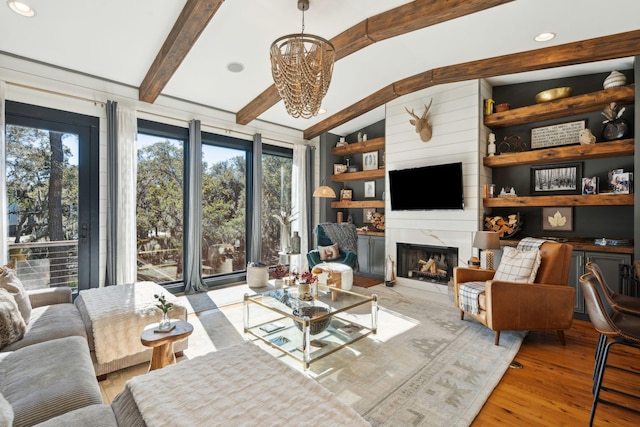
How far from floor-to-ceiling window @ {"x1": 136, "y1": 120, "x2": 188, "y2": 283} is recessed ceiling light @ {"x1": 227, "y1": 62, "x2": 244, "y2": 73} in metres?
1.36

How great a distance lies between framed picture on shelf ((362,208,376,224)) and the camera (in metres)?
6.05

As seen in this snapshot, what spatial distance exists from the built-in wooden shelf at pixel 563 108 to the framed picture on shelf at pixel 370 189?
2.33 metres

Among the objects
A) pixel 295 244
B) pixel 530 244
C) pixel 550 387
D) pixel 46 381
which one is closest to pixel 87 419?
pixel 46 381

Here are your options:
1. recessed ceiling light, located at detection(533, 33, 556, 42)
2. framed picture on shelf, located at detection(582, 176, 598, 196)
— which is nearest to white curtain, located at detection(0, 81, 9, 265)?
recessed ceiling light, located at detection(533, 33, 556, 42)

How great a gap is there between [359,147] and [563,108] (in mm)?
3168

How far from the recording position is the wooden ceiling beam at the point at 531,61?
3105 mm

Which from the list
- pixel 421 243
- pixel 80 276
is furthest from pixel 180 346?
pixel 421 243

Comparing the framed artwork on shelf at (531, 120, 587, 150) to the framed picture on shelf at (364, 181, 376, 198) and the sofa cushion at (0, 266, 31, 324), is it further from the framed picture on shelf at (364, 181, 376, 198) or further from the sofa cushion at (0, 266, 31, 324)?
the sofa cushion at (0, 266, 31, 324)

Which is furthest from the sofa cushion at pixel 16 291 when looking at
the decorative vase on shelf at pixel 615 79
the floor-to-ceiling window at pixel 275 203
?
the decorative vase on shelf at pixel 615 79

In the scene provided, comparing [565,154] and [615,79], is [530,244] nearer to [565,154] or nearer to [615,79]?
[565,154]

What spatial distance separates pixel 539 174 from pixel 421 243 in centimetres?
184

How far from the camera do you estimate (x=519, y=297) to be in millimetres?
2848

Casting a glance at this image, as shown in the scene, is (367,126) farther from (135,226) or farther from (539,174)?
(135,226)

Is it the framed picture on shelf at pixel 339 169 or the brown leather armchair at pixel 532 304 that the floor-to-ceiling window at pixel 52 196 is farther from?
the brown leather armchair at pixel 532 304
